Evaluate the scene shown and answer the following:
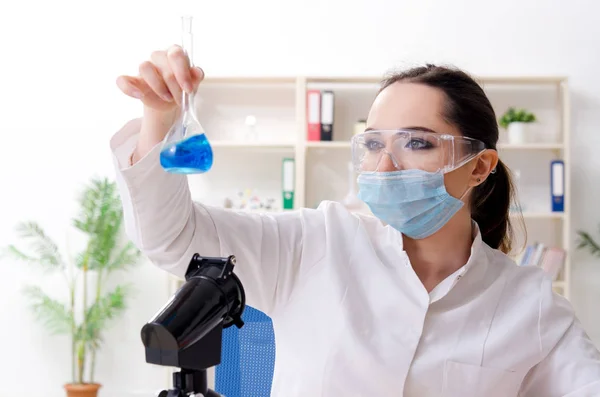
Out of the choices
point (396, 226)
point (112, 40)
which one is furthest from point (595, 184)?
point (396, 226)

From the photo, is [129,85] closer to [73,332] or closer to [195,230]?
[195,230]

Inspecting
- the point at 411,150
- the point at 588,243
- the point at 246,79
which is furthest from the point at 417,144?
the point at 588,243

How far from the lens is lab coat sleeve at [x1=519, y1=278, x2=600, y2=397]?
150 centimetres

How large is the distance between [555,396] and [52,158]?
4.37m

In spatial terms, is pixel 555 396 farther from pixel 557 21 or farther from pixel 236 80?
pixel 557 21

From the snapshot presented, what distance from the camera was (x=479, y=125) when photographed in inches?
67.6

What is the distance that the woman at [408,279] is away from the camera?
1478 mm

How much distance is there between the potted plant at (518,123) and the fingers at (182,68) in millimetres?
3917

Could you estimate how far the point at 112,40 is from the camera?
521 centimetres

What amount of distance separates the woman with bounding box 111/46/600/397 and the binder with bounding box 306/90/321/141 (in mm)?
2988

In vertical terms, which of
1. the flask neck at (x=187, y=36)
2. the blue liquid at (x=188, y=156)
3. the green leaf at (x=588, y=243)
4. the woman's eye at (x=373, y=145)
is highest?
the flask neck at (x=187, y=36)

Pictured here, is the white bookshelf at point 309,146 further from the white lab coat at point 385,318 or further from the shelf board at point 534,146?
the white lab coat at point 385,318

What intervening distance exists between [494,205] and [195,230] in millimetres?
832

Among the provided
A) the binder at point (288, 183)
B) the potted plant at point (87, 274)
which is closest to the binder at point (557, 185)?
the binder at point (288, 183)
